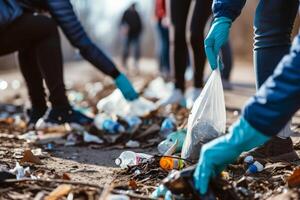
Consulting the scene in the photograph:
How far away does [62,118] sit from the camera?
3.98 meters

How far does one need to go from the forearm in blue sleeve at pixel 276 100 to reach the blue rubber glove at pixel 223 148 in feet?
0.11

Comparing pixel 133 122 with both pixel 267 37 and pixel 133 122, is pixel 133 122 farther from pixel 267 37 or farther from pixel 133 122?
pixel 267 37

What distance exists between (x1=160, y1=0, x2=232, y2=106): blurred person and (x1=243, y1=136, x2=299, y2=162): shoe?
179 centimetres

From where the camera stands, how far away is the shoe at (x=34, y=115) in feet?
13.9

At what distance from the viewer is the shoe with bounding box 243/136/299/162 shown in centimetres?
277

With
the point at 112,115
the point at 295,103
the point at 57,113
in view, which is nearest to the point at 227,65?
the point at 112,115

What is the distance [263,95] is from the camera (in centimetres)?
194

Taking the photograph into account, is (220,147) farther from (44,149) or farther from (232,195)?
(44,149)

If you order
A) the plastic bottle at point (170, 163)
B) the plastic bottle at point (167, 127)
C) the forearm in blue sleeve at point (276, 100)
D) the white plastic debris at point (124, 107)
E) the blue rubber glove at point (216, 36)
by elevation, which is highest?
the blue rubber glove at point (216, 36)

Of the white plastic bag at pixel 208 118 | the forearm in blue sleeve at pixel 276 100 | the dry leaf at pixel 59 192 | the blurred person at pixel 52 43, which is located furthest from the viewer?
the blurred person at pixel 52 43

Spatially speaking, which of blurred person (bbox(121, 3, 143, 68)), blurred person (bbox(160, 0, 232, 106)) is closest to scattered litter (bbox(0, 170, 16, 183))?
blurred person (bbox(160, 0, 232, 106))

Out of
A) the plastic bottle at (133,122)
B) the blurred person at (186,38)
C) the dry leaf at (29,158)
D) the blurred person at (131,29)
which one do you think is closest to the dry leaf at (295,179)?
the dry leaf at (29,158)

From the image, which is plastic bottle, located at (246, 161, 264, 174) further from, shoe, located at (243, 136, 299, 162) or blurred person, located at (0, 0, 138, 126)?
blurred person, located at (0, 0, 138, 126)

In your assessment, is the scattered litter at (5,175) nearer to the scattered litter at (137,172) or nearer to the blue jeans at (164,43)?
the scattered litter at (137,172)
